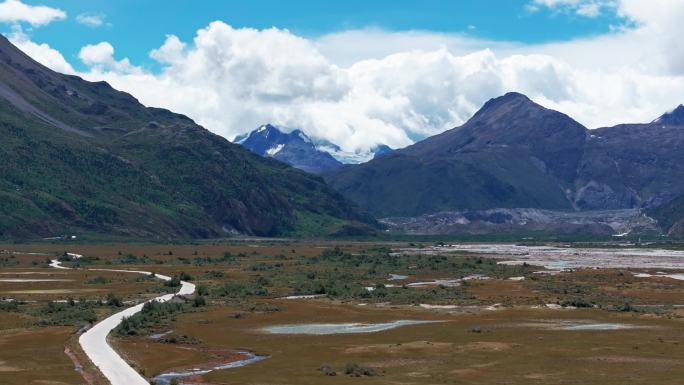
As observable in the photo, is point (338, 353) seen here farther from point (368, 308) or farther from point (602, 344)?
point (368, 308)

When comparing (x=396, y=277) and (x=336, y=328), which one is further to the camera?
(x=396, y=277)

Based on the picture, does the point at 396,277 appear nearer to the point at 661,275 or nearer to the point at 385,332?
the point at 661,275

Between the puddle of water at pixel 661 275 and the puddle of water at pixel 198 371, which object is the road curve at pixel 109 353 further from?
the puddle of water at pixel 661 275

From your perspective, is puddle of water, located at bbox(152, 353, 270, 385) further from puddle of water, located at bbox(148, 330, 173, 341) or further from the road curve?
puddle of water, located at bbox(148, 330, 173, 341)

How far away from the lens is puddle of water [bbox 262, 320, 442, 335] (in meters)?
90.1

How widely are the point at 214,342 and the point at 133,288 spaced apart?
5583cm

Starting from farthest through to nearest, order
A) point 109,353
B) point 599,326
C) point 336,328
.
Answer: point 336,328, point 599,326, point 109,353

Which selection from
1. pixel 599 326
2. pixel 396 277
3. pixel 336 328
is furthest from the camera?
pixel 396 277

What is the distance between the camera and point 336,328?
9325 cm

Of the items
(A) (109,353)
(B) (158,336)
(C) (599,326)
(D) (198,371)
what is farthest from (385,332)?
(A) (109,353)

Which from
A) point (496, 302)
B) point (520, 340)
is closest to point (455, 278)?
point (496, 302)

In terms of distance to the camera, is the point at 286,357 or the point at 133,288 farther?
the point at 133,288

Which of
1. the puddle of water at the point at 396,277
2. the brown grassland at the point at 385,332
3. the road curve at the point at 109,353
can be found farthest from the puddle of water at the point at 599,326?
the puddle of water at the point at 396,277

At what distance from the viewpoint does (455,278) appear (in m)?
163
